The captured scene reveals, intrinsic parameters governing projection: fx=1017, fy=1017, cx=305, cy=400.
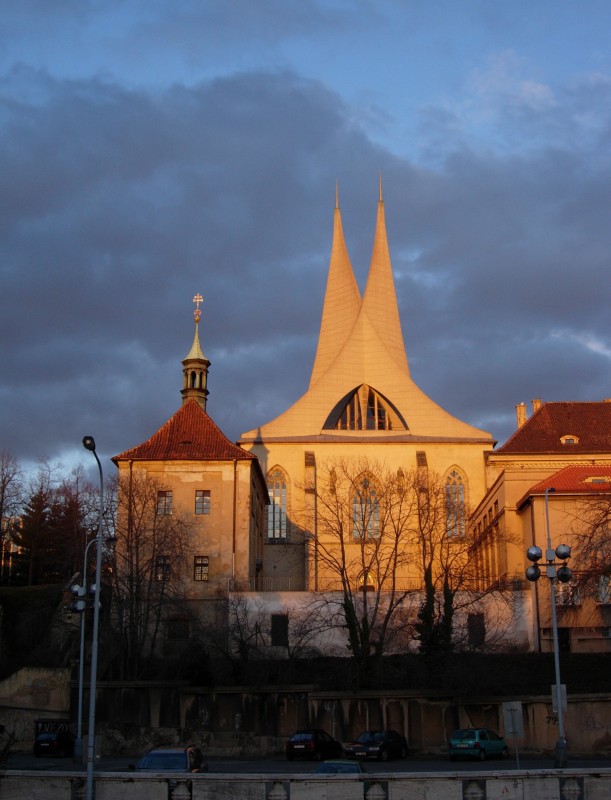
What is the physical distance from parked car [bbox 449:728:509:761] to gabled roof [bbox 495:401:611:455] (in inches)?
1108

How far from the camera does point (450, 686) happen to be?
34.8m

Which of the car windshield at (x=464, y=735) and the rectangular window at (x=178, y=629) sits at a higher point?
the rectangular window at (x=178, y=629)

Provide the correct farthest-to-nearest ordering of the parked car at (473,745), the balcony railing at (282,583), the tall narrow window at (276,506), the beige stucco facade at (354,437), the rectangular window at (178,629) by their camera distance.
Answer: the tall narrow window at (276,506)
the beige stucco facade at (354,437)
the balcony railing at (282,583)
the rectangular window at (178,629)
the parked car at (473,745)

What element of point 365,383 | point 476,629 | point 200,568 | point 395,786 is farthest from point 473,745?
point 365,383

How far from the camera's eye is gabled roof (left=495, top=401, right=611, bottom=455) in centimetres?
5631

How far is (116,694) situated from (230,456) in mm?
14423

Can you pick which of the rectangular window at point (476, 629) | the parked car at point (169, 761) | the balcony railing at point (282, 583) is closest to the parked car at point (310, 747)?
the parked car at point (169, 761)

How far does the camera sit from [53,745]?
3272 centimetres

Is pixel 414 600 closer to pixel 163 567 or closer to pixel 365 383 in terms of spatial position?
pixel 163 567

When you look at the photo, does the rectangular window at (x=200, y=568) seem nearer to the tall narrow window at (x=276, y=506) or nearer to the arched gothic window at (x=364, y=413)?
the tall narrow window at (x=276, y=506)

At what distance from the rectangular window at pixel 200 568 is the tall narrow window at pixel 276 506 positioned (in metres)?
18.6

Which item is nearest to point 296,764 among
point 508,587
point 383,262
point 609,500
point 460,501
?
point 609,500

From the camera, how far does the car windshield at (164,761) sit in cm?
1998

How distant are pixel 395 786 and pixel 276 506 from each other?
49540 millimetres
